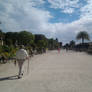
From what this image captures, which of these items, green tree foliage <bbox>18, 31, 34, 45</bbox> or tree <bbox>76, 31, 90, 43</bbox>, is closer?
tree <bbox>76, 31, 90, 43</bbox>

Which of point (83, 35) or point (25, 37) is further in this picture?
point (25, 37)

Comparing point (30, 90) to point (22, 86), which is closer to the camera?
point (30, 90)

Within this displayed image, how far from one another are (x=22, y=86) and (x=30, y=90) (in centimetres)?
54

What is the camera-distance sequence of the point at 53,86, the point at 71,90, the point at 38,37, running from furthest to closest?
the point at 38,37 < the point at 53,86 < the point at 71,90

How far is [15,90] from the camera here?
4.41m

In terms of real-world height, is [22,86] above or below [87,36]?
below

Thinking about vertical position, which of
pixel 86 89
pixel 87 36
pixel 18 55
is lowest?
pixel 86 89

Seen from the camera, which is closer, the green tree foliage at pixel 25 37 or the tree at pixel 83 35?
the tree at pixel 83 35

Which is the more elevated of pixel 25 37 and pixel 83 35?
pixel 25 37

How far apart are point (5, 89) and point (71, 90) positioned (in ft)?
7.93

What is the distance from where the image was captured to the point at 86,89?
450cm

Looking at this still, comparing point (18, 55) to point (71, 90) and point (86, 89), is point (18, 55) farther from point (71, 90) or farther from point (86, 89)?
point (86, 89)

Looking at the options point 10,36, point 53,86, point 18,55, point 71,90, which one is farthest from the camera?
point 10,36

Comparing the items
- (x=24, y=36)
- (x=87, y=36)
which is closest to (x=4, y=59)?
(x=87, y=36)
